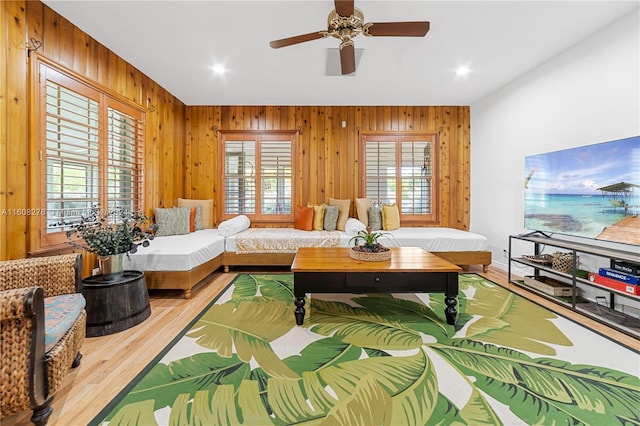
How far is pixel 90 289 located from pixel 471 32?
405 centimetres

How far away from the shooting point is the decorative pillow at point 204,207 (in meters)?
4.49

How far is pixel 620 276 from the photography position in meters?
2.23

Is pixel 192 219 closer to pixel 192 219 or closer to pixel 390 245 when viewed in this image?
pixel 192 219

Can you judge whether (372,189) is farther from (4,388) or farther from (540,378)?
(4,388)

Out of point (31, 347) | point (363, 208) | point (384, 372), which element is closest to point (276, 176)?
point (363, 208)

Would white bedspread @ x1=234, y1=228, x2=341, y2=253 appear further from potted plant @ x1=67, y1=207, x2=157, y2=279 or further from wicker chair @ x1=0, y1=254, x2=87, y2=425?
wicker chair @ x1=0, y1=254, x2=87, y2=425

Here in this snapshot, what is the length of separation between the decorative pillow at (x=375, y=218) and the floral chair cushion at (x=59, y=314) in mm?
3621

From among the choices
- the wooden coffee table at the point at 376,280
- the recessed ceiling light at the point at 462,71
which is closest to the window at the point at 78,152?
the wooden coffee table at the point at 376,280

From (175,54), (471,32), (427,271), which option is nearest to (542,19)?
(471,32)

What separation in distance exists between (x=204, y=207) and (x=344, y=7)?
3.65 metres

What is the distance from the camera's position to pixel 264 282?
3.44m

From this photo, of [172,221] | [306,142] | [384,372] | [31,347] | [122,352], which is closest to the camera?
[31,347]

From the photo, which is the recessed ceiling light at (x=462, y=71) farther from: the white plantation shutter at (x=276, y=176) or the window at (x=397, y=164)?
the white plantation shutter at (x=276, y=176)

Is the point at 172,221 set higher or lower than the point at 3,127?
lower
